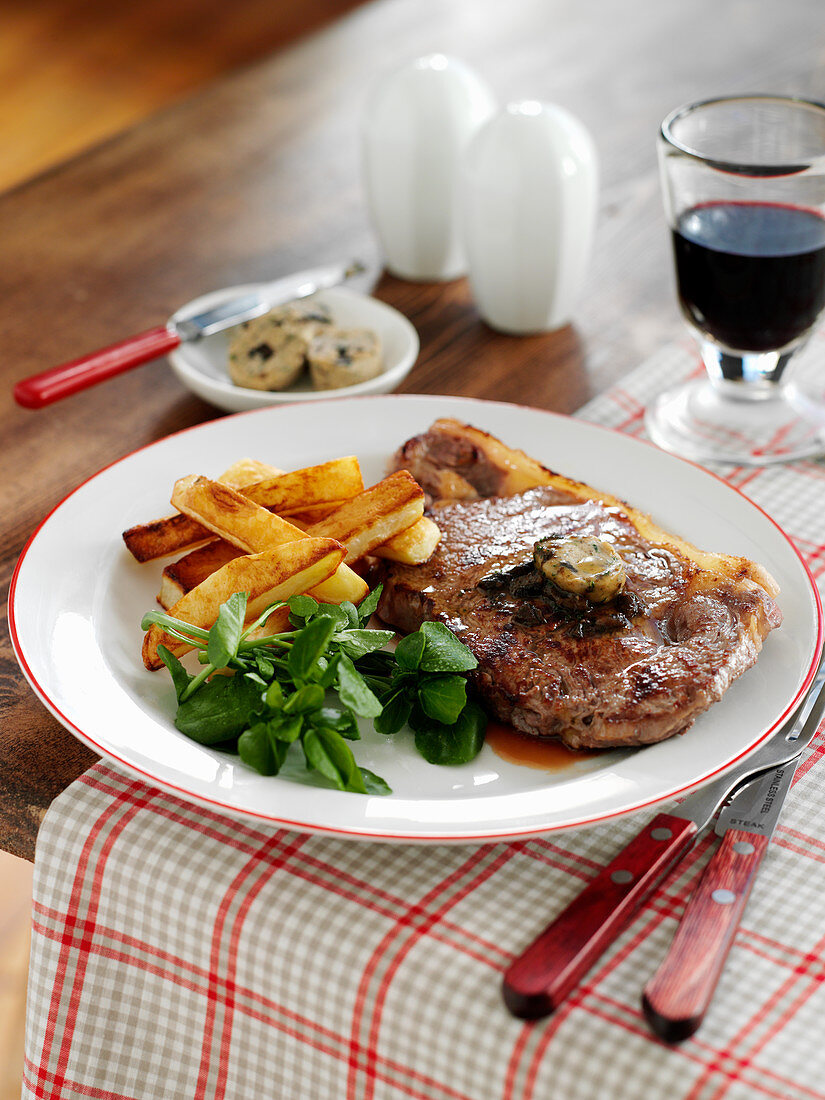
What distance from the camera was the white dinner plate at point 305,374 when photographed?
8.42 feet

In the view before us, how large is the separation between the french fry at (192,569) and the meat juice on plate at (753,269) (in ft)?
4.25

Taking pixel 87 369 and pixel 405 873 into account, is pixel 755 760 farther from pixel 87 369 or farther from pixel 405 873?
pixel 87 369

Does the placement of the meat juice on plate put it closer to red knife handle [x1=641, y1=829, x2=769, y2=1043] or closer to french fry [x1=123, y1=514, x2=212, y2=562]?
french fry [x1=123, y1=514, x2=212, y2=562]

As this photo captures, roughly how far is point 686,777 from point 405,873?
0.41m

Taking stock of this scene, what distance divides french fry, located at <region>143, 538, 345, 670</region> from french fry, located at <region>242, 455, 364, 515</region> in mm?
253

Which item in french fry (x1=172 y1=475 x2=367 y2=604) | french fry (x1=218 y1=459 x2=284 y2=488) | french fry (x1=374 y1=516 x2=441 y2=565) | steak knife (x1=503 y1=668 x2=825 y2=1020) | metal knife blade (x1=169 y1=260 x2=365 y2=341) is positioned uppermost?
french fry (x1=172 y1=475 x2=367 y2=604)

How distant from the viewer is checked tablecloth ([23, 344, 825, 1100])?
1266 mm

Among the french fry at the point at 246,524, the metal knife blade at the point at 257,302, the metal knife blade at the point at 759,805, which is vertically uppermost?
the french fry at the point at 246,524


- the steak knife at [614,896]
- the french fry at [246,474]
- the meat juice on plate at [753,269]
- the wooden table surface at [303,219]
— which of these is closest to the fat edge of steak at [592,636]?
the steak knife at [614,896]

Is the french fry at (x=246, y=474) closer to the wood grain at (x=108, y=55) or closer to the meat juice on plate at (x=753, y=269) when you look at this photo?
the meat juice on plate at (x=753, y=269)

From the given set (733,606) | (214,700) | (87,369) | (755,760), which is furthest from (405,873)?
(87,369)

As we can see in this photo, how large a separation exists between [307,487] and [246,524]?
0.60 ft

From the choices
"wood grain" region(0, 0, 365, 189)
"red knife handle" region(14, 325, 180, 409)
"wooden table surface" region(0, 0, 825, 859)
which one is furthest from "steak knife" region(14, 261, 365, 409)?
"wood grain" region(0, 0, 365, 189)

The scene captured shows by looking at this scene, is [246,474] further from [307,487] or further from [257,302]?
[257,302]
